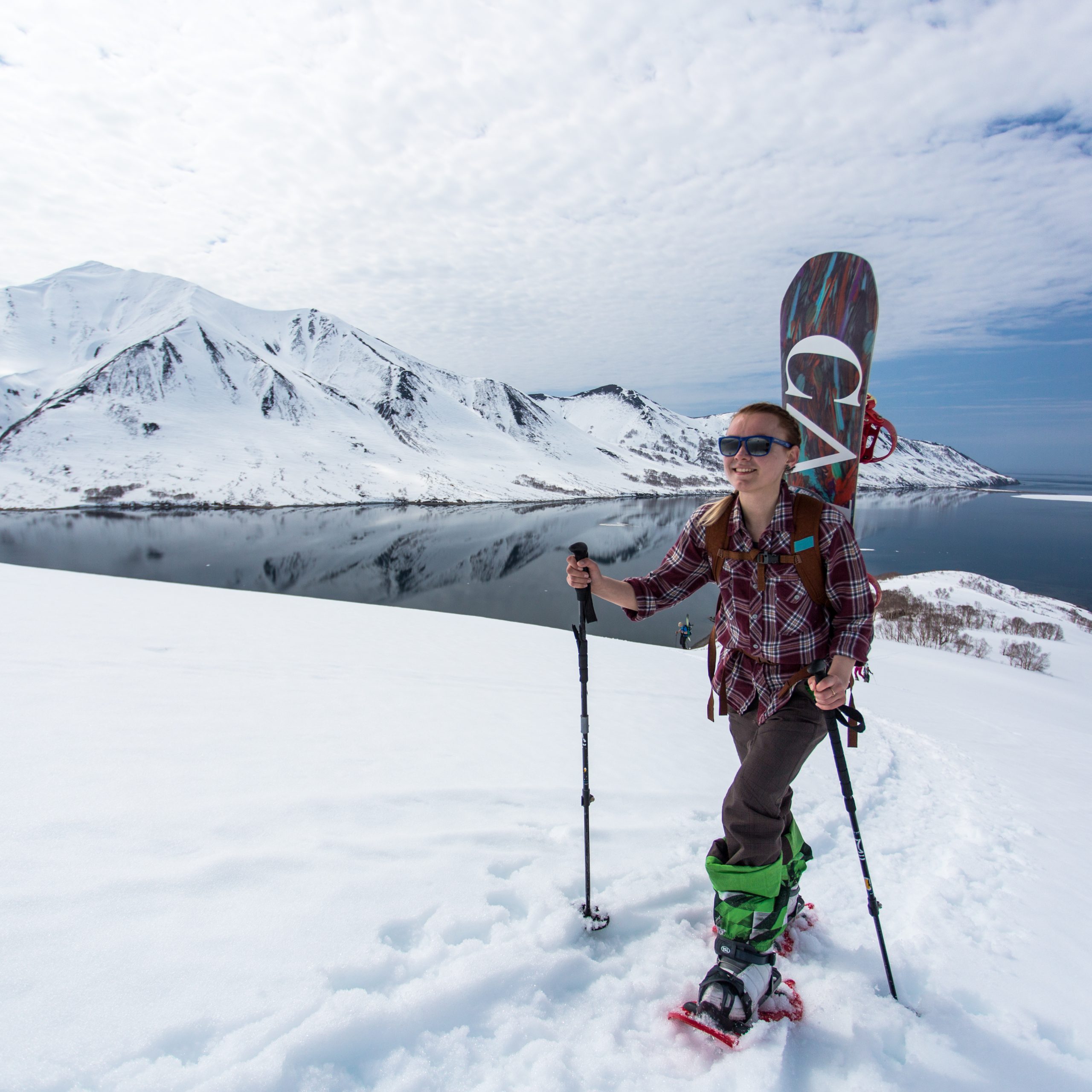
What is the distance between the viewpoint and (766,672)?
2947 millimetres

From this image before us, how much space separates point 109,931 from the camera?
8.39 feet

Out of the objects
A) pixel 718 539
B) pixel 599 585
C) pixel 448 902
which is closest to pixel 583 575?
pixel 599 585

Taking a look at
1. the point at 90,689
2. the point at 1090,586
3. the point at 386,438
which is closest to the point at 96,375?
the point at 386,438

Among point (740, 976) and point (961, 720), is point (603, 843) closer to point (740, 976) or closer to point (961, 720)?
point (740, 976)

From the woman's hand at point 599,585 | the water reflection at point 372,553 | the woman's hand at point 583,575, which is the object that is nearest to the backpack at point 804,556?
the woman's hand at point 599,585

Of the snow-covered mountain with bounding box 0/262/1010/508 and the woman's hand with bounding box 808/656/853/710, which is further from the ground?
the snow-covered mountain with bounding box 0/262/1010/508

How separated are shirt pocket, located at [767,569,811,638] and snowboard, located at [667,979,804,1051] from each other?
1.83 metres

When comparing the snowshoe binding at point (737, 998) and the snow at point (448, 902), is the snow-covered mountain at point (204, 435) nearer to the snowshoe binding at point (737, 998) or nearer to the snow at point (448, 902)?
the snow at point (448, 902)

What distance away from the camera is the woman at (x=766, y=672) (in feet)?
9.05

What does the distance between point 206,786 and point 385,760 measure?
1.40 meters

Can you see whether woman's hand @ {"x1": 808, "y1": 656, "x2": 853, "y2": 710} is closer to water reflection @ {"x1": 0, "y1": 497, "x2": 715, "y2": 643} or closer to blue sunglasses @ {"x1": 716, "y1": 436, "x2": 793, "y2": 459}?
blue sunglasses @ {"x1": 716, "y1": 436, "x2": 793, "y2": 459}

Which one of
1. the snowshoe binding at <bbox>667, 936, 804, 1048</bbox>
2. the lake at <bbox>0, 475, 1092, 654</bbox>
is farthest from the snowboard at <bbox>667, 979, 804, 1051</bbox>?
the lake at <bbox>0, 475, 1092, 654</bbox>

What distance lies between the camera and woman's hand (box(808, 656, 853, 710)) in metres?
2.63

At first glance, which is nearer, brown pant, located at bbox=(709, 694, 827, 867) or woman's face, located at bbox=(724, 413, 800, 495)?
brown pant, located at bbox=(709, 694, 827, 867)
